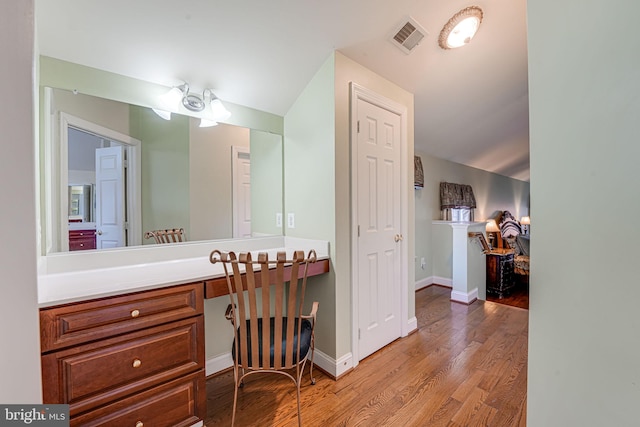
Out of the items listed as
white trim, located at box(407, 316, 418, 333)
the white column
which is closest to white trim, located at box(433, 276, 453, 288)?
the white column

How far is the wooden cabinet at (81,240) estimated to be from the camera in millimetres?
1495

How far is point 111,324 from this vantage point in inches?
44.8

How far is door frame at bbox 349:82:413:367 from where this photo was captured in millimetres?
1959

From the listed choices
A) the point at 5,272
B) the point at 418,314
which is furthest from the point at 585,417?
the point at 418,314

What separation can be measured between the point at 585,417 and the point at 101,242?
2211 millimetres

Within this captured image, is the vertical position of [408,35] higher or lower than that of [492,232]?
higher

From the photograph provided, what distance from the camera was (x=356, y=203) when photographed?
199 cm

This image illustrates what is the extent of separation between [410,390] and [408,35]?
2512mm

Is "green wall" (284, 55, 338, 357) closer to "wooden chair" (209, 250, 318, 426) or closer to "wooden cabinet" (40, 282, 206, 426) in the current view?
"wooden chair" (209, 250, 318, 426)

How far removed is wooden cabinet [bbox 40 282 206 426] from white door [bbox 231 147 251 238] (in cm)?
86

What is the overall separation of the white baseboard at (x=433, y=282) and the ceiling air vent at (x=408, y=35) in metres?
3.04

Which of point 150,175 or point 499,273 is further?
point 499,273

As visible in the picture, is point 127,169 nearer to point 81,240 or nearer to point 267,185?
point 81,240

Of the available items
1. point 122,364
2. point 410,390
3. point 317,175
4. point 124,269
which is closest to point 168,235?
point 124,269
